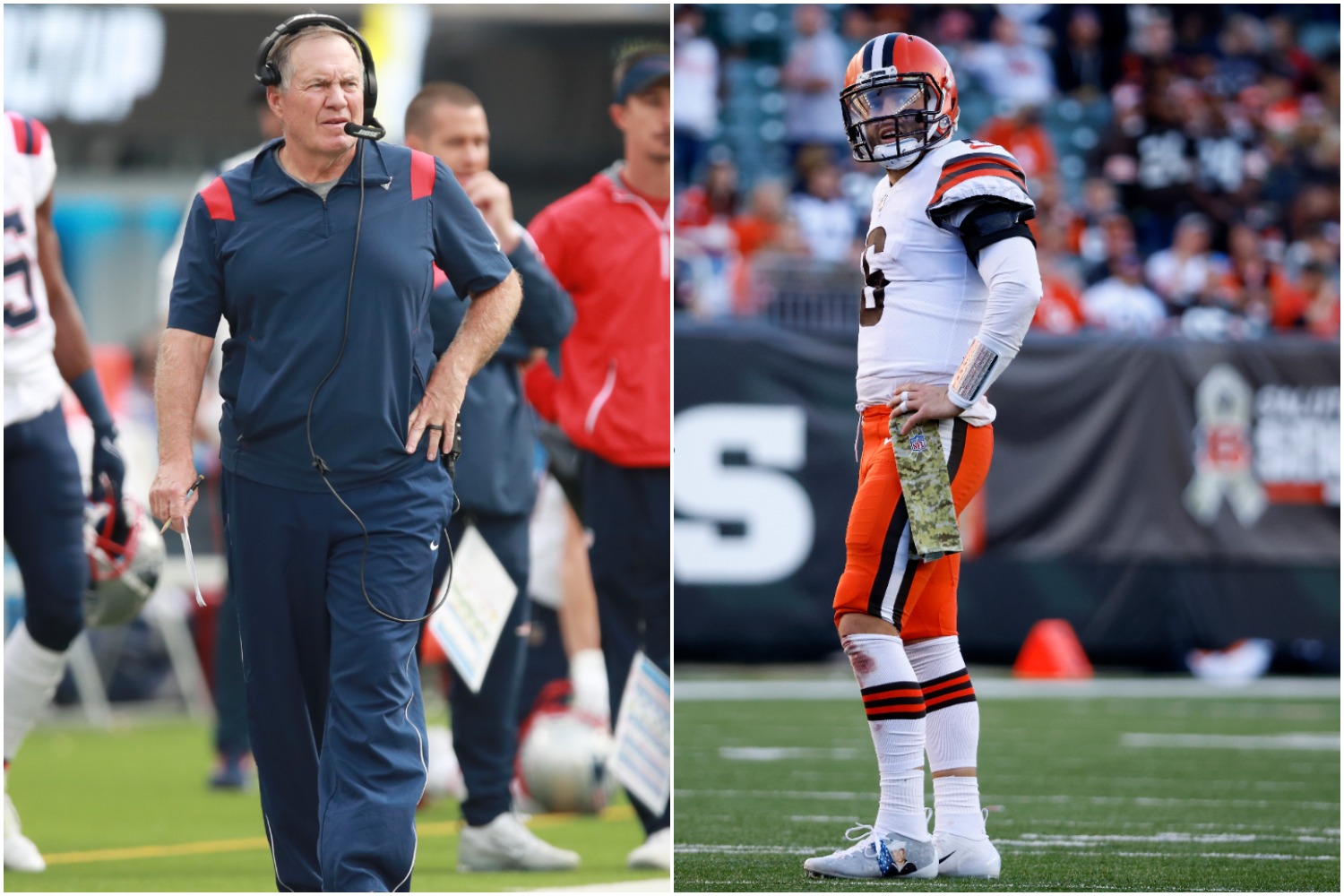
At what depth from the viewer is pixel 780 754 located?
7281 millimetres

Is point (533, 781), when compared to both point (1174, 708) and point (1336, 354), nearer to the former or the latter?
point (1174, 708)

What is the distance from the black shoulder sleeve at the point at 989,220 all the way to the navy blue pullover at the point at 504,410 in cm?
115

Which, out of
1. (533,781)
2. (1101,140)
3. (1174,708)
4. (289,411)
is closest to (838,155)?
(1101,140)

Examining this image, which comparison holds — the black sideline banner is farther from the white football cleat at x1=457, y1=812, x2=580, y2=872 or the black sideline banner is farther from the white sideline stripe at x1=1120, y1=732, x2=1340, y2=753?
the white football cleat at x1=457, y1=812, x2=580, y2=872

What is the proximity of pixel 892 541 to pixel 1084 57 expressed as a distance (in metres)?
12.6

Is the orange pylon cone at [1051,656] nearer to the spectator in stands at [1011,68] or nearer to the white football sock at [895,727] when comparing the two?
the spectator in stands at [1011,68]

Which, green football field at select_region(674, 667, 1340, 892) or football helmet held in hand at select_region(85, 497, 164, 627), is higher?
football helmet held in hand at select_region(85, 497, 164, 627)

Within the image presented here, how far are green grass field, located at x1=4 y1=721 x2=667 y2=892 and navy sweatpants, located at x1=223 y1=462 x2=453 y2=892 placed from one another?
96cm

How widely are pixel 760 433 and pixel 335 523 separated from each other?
6.98m

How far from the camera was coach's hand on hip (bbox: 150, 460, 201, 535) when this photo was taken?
11.4 feet

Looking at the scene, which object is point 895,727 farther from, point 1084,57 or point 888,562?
point 1084,57

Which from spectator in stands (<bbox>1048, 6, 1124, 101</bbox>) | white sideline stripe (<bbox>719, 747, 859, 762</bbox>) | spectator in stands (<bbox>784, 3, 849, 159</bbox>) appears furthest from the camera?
spectator in stands (<bbox>1048, 6, 1124, 101</bbox>)

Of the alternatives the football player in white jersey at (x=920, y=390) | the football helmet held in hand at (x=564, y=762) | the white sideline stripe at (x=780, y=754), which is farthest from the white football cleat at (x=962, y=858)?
the white sideline stripe at (x=780, y=754)

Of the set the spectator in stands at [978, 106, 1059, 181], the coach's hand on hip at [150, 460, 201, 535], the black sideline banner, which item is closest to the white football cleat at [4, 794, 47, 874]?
the coach's hand on hip at [150, 460, 201, 535]
